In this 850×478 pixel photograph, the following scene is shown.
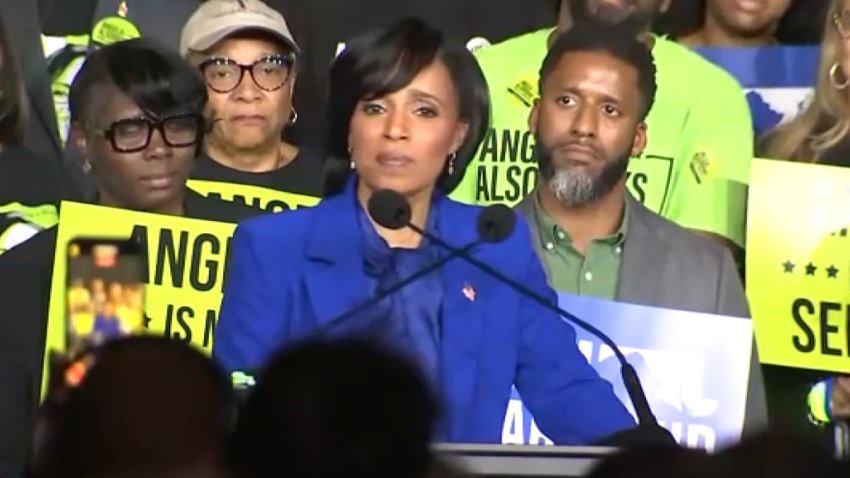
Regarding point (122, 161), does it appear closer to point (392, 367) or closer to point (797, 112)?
point (797, 112)

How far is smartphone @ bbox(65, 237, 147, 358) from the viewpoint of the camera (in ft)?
8.29

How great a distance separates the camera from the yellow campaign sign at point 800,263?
3.32m

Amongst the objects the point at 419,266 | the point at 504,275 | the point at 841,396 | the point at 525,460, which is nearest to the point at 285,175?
the point at 419,266

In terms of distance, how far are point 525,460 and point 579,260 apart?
1308mm

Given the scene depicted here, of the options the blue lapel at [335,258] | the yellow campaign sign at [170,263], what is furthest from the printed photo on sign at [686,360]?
the yellow campaign sign at [170,263]

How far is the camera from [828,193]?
3.32 metres

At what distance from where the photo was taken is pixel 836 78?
330 cm

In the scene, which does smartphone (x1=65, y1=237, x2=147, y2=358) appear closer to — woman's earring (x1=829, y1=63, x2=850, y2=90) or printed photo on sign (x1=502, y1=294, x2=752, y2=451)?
printed photo on sign (x1=502, y1=294, x2=752, y2=451)

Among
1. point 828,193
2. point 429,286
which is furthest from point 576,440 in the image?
point 828,193

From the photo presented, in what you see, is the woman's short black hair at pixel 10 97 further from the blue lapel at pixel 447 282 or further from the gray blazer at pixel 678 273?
the gray blazer at pixel 678 273

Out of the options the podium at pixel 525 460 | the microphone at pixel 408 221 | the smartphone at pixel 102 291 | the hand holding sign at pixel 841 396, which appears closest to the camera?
the podium at pixel 525 460

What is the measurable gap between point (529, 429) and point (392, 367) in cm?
174

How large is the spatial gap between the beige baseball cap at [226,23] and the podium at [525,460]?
1.31 meters

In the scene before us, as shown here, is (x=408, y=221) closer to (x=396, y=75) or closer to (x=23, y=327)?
(x=396, y=75)
